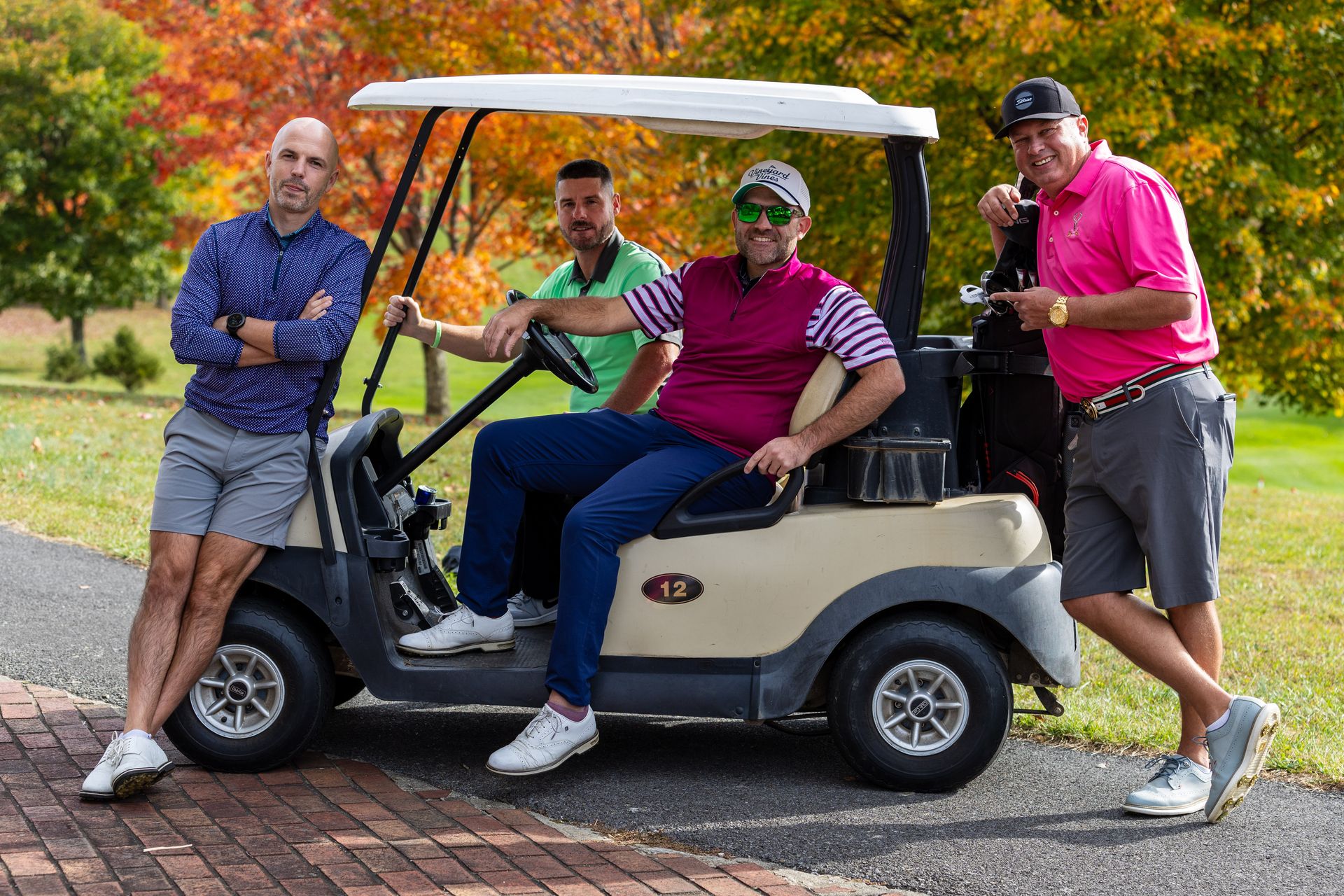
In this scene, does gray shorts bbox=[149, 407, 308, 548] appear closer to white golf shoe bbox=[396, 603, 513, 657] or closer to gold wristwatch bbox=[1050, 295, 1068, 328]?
white golf shoe bbox=[396, 603, 513, 657]

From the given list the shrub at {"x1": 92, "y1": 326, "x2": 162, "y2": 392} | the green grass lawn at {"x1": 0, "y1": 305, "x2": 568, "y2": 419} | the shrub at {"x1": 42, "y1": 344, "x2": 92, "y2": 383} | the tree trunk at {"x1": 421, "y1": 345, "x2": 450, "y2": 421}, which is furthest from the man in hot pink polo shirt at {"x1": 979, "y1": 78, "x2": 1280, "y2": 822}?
the shrub at {"x1": 42, "y1": 344, "x2": 92, "y2": 383}

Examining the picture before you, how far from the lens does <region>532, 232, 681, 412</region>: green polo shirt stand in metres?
4.69

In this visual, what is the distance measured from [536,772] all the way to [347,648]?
0.63 meters

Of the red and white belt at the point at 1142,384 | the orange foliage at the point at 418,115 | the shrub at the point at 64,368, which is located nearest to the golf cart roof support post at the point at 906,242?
the red and white belt at the point at 1142,384

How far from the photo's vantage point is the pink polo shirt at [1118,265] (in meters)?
3.67

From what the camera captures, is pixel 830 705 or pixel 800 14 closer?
pixel 830 705

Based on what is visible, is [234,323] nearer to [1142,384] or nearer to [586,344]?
[586,344]

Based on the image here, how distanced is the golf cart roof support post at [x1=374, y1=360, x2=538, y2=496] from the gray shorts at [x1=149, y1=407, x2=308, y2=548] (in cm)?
24

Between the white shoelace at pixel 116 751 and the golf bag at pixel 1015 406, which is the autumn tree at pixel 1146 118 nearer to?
the golf bag at pixel 1015 406

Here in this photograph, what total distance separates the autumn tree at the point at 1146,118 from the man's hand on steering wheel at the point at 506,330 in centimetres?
751

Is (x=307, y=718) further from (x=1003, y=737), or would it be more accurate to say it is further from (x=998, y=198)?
(x=998, y=198)

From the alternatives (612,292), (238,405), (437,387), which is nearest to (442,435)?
(238,405)

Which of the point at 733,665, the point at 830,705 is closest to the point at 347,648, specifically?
the point at 733,665

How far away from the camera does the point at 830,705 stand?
157 inches
